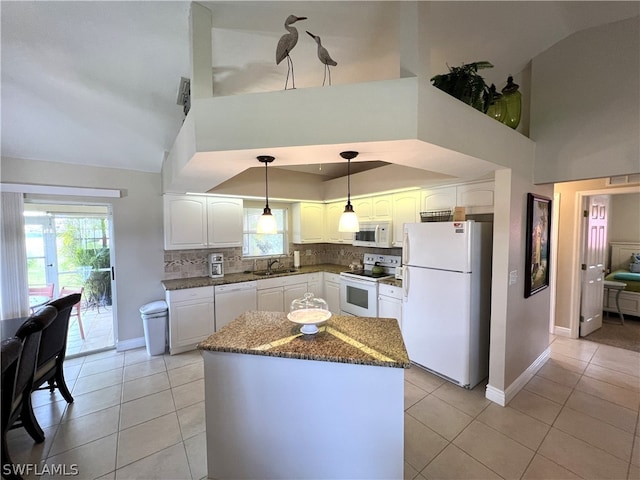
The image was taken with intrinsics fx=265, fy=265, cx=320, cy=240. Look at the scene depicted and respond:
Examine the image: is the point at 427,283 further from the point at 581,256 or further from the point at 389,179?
the point at 581,256

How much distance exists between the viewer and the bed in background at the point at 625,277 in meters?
4.38

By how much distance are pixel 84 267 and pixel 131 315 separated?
1312 mm

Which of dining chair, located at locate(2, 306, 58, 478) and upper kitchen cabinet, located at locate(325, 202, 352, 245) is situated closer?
dining chair, located at locate(2, 306, 58, 478)

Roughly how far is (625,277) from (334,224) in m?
5.05

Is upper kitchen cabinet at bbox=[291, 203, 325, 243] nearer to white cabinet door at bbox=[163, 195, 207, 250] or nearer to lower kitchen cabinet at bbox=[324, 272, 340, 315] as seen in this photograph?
lower kitchen cabinet at bbox=[324, 272, 340, 315]

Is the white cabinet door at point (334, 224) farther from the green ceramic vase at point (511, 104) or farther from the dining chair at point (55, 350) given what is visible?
the dining chair at point (55, 350)

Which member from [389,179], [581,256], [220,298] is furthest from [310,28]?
[581,256]

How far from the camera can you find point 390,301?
3.45 metres

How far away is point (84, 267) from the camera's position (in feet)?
13.3

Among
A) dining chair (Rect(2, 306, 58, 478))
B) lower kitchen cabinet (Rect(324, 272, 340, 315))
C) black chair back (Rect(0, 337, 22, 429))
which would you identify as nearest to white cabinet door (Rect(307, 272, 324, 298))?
lower kitchen cabinet (Rect(324, 272, 340, 315))

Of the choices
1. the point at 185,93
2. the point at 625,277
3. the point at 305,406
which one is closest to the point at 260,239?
the point at 185,93

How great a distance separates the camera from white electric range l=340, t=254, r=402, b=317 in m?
3.66

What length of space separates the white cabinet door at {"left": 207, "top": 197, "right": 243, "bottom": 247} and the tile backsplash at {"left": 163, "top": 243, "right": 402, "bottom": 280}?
0.34m

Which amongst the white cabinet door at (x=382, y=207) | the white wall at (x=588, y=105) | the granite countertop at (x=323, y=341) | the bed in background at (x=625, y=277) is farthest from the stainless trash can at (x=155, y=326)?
the bed in background at (x=625, y=277)
